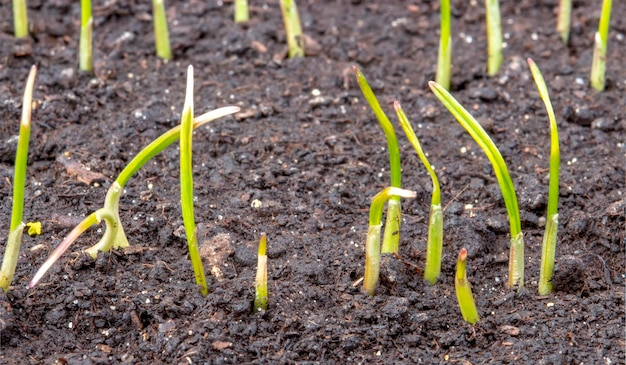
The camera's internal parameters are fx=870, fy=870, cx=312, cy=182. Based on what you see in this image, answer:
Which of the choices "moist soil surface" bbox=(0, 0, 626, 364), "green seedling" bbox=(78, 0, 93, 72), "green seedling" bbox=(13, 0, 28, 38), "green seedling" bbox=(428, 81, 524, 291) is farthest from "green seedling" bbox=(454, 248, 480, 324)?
"green seedling" bbox=(13, 0, 28, 38)

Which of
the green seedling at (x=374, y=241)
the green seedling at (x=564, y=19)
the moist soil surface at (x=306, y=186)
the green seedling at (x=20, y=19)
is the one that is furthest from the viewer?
the green seedling at (x=564, y=19)

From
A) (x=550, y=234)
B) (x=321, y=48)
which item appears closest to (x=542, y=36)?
(x=321, y=48)

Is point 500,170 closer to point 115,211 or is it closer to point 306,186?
point 306,186

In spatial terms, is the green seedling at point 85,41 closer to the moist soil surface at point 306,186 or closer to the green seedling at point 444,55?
the moist soil surface at point 306,186

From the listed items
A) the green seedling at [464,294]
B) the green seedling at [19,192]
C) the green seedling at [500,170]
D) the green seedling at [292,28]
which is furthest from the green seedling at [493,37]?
the green seedling at [19,192]

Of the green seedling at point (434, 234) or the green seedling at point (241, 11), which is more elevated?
the green seedling at point (241, 11)

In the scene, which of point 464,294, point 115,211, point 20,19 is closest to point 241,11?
point 20,19

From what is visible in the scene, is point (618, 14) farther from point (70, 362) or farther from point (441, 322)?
point (70, 362)
